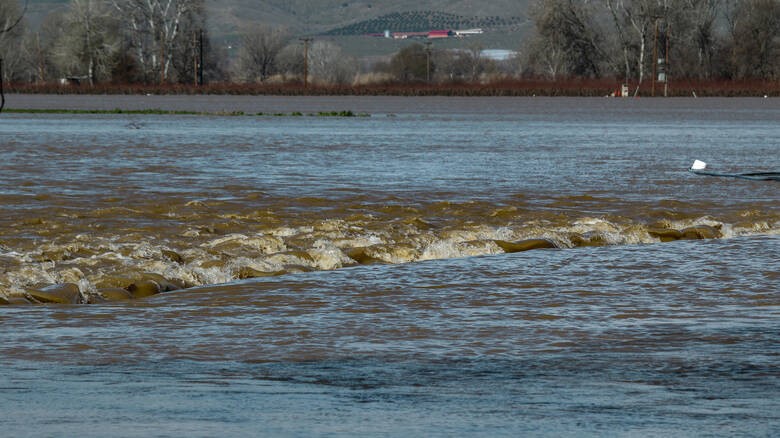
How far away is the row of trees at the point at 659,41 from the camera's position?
6093 inches

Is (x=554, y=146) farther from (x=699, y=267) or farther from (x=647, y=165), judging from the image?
(x=699, y=267)

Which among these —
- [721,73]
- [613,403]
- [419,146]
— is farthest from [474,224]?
[721,73]

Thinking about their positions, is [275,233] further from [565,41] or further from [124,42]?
[124,42]

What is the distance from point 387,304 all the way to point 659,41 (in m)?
148

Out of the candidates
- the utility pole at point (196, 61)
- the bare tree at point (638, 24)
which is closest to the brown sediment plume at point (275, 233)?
the bare tree at point (638, 24)

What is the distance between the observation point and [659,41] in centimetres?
15512

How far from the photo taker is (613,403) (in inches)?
280

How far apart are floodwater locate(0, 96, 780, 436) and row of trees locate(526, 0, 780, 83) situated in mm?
132434

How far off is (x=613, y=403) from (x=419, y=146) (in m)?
29.9

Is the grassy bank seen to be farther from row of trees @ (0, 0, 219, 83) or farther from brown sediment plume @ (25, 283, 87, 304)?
brown sediment plume @ (25, 283, 87, 304)

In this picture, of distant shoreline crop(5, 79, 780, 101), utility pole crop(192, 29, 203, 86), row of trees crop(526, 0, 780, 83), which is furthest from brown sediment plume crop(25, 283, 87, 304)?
row of trees crop(526, 0, 780, 83)

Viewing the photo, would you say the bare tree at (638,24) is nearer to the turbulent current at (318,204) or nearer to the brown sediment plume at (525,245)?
the turbulent current at (318,204)

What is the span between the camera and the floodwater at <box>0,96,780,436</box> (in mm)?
6977

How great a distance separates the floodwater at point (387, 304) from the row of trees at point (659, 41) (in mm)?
132434
